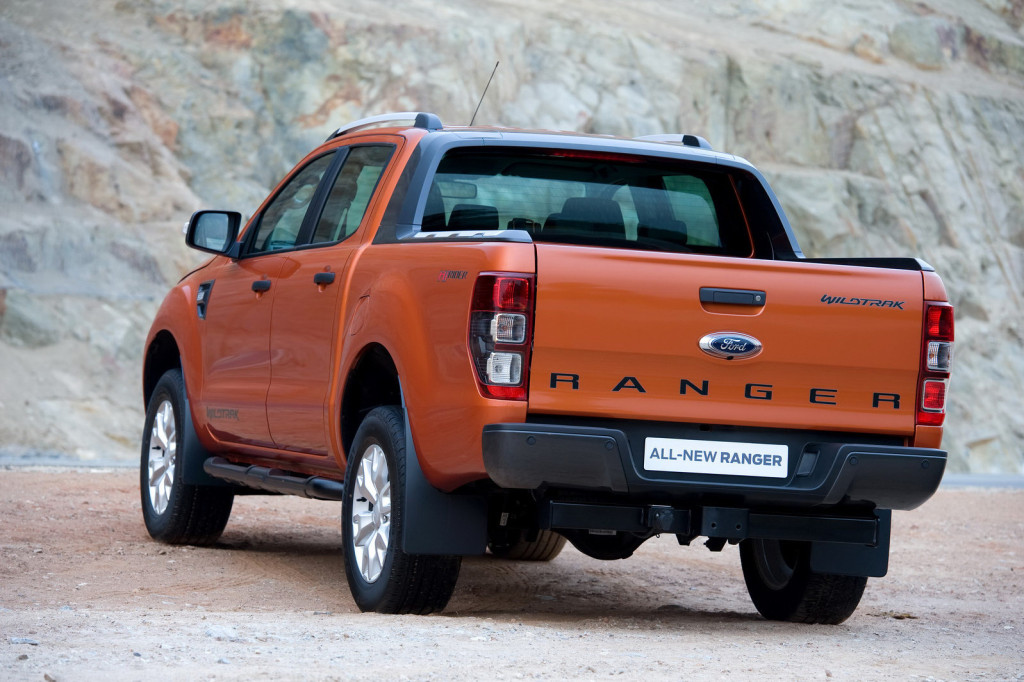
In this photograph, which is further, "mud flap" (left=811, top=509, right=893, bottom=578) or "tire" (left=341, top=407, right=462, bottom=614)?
"mud flap" (left=811, top=509, right=893, bottom=578)

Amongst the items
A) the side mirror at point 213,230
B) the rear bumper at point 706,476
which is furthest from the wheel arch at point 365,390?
the side mirror at point 213,230

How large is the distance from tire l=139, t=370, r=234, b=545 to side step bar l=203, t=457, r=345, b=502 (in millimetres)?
254

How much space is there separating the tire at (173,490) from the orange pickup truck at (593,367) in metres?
1.31

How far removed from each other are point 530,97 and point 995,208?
38.1ft

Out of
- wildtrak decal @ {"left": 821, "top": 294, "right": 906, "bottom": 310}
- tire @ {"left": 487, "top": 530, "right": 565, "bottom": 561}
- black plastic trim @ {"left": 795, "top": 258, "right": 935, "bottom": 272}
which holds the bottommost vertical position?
tire @ {"left": 487, "top": 530, "right": 565, "bottom": 561}

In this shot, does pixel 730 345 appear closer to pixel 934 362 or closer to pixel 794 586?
pixel 934 362

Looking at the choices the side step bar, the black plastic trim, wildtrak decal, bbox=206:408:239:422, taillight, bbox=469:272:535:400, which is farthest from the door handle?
the black plastic trim

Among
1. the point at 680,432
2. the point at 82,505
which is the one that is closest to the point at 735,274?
the point at 680,432

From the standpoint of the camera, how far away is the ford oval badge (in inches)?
216

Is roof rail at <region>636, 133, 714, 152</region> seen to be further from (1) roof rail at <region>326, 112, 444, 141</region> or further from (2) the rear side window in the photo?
(1) roof rail at <region>326, 112, 444, 141</region>

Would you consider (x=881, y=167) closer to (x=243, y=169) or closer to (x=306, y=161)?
(x=243, y=169)

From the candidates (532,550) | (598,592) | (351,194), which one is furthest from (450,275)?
(532,550)

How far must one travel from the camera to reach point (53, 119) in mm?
25094

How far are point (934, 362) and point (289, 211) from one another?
10.9 ft
